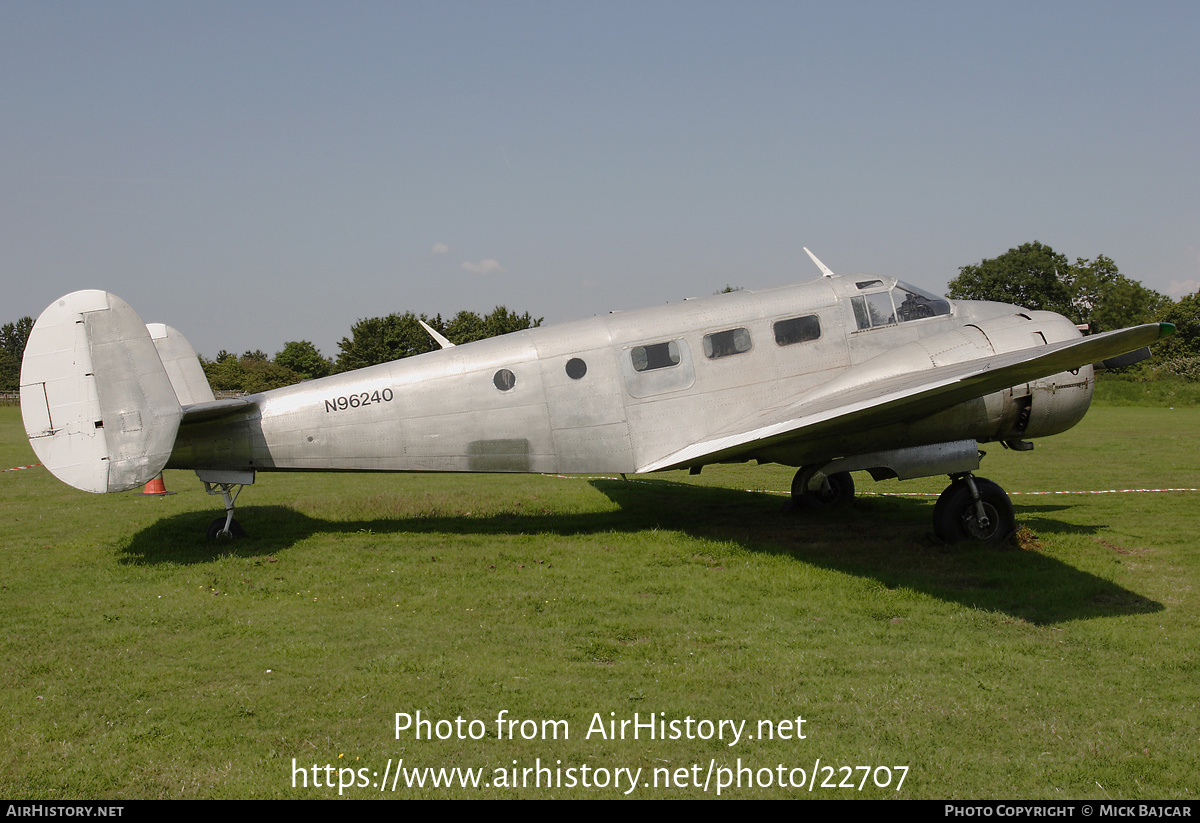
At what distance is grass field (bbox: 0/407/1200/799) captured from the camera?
4.54 m

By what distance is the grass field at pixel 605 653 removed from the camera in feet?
14.9

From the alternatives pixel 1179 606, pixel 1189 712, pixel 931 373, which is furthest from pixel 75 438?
pixel 1179 606

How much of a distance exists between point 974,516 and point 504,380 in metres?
6.18

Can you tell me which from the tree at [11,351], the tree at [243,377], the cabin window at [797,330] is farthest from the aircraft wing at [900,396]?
the tree at [11,351]

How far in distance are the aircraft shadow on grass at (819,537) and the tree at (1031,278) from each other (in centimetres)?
7070

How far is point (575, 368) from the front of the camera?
10.2 m

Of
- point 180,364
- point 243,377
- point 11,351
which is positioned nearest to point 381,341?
point 243,377

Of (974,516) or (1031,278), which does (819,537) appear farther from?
(1031,278)

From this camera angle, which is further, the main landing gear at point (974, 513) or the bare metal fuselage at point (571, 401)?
the bare metal fuselage at point (571, 401)

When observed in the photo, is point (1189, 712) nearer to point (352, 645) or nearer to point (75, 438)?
point (352, 645)

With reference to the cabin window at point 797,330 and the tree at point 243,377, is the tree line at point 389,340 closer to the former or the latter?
the tree at point 243,377

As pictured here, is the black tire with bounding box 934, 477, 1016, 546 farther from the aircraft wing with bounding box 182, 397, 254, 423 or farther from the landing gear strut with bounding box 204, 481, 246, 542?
the landing gear strut with bounding box 204, 481, 246, 542

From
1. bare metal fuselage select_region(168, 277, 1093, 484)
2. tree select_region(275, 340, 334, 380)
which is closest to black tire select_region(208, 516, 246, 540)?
bare metal fuselage select_region(168, 277, 1093, 484)
